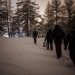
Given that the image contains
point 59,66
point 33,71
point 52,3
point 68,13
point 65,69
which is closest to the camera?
point 33,71

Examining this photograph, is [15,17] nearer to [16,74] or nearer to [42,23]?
[42,23]

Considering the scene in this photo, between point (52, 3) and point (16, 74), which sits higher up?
point (52, 3)

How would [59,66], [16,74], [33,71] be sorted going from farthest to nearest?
[59,66]
[33,71]
[16,74]

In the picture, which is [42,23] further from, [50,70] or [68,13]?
[50,70]

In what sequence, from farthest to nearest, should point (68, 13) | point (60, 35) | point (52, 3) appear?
point (52, 3)
point (68, 13)
point (60, 35)

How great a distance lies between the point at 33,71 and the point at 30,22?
43.0 metres

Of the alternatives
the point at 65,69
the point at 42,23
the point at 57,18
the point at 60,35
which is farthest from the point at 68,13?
the point at 65,69

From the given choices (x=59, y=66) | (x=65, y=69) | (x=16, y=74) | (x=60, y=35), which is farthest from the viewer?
(x=60, y=35)

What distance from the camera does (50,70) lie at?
409 inches

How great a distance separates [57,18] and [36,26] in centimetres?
558

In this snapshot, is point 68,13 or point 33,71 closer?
point 33,71

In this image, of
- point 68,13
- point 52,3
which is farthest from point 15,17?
point 68,13

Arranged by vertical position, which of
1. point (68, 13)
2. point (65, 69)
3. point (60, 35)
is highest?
point (68, 13)

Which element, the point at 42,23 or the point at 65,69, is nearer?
the point at 65,69
